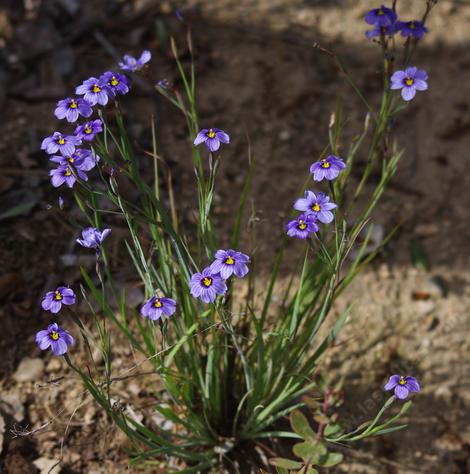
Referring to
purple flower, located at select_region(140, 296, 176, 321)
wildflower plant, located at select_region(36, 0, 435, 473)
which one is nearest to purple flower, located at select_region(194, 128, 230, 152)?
wildflower plant, located at select_region(36, 0, 435, 473)

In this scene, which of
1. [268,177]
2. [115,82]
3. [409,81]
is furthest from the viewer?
[268,177]

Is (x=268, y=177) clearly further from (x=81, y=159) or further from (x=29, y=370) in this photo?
(x=81, y=159)

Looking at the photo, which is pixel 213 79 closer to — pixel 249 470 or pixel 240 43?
pixel 240 43

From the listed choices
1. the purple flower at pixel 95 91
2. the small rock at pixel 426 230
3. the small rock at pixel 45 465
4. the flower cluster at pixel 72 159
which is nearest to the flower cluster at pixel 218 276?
the flower cluster at pixel 72 159

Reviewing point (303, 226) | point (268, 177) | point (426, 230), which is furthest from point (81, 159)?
point (426, 230)

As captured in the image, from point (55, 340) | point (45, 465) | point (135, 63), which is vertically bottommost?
point (45, 465)

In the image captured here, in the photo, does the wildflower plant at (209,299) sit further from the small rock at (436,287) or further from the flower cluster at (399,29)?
the small rock at (436,287)

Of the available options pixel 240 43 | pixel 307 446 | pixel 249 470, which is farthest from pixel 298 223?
pixel 240 43
